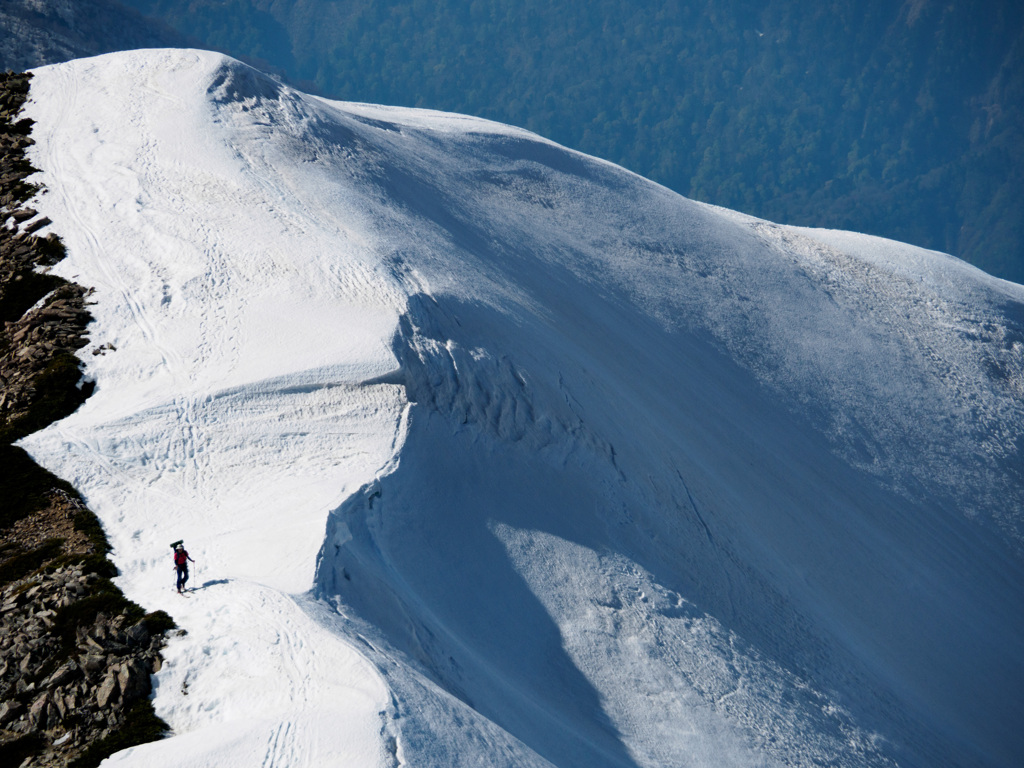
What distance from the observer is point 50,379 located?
91.5 ft

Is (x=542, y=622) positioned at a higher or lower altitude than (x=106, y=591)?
lower

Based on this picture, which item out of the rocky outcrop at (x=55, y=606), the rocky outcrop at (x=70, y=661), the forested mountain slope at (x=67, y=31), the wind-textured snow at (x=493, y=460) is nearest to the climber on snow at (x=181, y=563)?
the wind-textured snow at (x=493, y=460)

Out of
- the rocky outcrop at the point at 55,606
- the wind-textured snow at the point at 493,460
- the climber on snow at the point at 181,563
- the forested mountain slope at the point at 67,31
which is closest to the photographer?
the rocky outcrop at the point at 55,606

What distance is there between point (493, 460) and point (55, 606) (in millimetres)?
15131

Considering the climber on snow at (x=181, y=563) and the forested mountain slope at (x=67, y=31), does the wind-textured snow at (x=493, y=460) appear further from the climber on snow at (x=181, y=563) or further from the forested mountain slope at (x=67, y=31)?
the forested mountain slope at (x=67, y=31)

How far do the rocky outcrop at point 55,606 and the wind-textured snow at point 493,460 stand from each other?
67 centimetres

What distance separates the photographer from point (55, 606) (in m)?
19.1

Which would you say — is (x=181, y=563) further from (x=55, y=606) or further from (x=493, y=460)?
(x=493, y=460)

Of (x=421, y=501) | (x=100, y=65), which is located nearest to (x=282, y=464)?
(x=421, y=501)

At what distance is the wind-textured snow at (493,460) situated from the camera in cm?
2053

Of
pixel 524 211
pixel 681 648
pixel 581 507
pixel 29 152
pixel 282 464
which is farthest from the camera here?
pixel 524 211

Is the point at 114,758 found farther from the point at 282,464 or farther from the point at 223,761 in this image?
the point at 282,464

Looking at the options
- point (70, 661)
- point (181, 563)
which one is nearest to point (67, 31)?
point (181, 563)

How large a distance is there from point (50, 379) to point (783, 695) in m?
26.8
